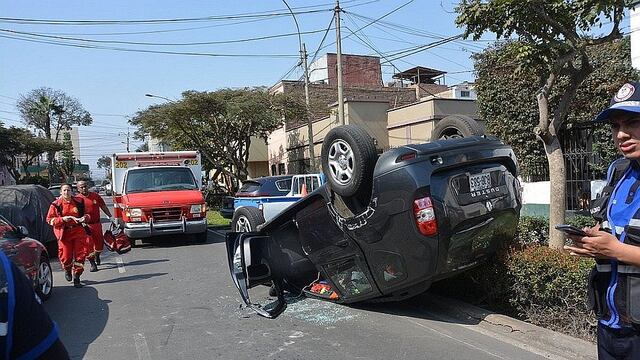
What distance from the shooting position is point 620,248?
7.11 ft

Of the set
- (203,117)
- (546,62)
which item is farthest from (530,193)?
(203,117)

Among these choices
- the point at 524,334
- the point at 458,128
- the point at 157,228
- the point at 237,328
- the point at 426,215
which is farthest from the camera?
the point at 157,228

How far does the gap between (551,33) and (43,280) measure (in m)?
7.30

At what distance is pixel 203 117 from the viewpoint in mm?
26953

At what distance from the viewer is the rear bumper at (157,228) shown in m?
12.1

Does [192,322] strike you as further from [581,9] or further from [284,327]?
[581,9]

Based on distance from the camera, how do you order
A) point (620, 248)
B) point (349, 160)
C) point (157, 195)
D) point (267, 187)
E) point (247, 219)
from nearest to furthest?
point (620, 248), point (349, 160), point (247, 219), point (157, 195), point (267, 187)

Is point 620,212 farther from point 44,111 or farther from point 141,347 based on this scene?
point 44,111

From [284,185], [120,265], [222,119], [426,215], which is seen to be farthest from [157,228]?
[222,119]

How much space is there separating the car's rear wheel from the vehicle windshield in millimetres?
5431

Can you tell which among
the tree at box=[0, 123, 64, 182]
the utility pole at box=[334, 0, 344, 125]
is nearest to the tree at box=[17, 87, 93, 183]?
the tree at box=[0, 123, 64, 182]

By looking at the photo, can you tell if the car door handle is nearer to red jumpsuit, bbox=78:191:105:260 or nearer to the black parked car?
red jumpsuit, bbox=78:191:105:260

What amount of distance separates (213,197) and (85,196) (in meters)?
18.7

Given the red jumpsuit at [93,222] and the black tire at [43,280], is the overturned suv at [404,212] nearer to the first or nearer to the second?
the black tire at [43,280]
